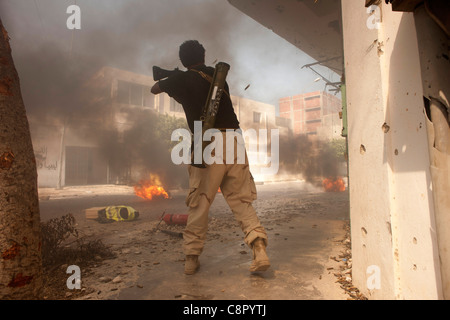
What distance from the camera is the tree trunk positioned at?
124cm

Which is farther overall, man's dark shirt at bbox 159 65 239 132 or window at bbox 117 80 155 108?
window at bbox 117 80 155 108

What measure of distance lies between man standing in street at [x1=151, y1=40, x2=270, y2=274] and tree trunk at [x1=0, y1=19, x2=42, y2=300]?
1.03m

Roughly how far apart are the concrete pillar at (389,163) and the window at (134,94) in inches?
629

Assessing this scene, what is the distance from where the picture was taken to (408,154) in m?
1.26

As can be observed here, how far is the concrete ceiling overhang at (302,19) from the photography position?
4328 millimetres

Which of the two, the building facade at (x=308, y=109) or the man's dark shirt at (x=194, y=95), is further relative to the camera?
the building facade at (x=308, y=109)

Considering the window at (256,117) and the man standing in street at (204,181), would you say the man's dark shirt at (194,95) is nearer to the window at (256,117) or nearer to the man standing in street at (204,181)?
the man standing in street at (204,181)

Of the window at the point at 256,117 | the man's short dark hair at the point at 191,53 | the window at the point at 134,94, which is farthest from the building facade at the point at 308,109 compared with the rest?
the man's short dark hair at the point at 191,53

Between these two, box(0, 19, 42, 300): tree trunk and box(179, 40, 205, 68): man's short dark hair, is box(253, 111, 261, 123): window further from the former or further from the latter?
box(0, 19, 42, 300): tree trunk

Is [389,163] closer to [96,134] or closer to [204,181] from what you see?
[204,181]

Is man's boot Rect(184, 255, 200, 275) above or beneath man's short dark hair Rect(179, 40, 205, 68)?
beneath

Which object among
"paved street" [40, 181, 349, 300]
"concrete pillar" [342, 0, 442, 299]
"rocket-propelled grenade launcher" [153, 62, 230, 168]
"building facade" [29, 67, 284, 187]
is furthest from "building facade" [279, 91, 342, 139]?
"concrete pillar" [342, 0, 442, 299]

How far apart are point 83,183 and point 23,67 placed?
7.96 meters
